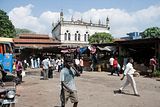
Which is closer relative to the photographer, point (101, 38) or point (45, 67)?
point (45, 67)

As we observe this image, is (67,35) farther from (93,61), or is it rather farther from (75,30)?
(93,61)

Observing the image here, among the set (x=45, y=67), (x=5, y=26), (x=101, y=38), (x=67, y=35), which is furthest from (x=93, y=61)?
(x=67, y=35)

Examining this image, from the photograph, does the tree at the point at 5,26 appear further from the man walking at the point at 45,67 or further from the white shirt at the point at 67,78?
the white shirt at the point at 67,78

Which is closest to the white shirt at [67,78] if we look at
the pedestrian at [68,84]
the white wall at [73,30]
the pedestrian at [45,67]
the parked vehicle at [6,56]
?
the pedestrian at [68,84]

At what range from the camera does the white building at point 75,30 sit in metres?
75.5

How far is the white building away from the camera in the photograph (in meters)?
75.5

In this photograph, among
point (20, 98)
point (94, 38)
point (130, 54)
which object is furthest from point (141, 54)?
point (94, 38)

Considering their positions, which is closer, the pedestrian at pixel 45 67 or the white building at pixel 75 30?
the pedestrian at pixel 45 67

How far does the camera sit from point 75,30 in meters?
76.8

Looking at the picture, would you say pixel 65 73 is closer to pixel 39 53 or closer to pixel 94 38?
pixel 39 53

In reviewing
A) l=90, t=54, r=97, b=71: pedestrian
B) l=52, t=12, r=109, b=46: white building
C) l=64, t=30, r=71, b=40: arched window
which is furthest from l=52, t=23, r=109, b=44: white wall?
l=90, t=54, r=97, b=71: pedestrian

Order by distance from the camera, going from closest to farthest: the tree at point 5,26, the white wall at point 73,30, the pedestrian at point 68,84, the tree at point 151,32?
1. the pedestrian at point 68,84
2. the tree at point 5,26
3. the tree at point 151,32
4. the white wall at point 73,30

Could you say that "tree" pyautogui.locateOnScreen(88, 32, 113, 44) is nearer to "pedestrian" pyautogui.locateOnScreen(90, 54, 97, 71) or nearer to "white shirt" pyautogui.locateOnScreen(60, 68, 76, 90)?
"pedestrian" pyautogui.locateOnScreen(90, 54, 97, 71)

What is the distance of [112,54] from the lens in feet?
98.1
